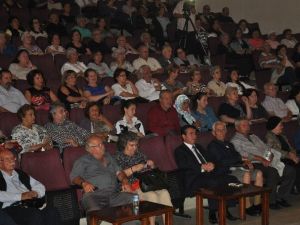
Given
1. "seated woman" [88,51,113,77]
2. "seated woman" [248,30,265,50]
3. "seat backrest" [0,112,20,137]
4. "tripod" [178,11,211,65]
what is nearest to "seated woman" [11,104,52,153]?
"seat backrest" [0,112,20,137]

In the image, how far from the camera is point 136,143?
5.17m

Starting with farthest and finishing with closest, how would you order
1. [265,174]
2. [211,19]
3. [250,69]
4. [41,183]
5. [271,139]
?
[211,19] < [250,69] < [271,139] < [265,174] < [41,183]

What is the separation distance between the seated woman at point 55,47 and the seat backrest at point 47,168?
3.30 m

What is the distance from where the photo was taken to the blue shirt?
6.85m

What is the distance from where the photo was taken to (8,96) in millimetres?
6324

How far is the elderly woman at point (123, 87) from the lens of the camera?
7172 mm

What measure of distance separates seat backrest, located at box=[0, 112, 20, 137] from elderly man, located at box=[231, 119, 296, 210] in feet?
7.21

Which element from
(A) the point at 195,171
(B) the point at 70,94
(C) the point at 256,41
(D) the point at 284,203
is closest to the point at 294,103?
(D) the point at 284,203

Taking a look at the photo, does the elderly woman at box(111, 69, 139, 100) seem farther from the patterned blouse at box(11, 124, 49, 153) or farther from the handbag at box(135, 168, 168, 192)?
the handbag at box(135, 168, 168, 192)

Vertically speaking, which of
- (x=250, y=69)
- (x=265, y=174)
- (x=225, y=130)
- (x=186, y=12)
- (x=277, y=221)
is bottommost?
(x=277, y=221)

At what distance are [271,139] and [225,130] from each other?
77 cm

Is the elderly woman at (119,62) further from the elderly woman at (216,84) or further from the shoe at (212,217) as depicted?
the shoe at (212,217)

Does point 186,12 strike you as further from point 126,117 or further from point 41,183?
point 41,183

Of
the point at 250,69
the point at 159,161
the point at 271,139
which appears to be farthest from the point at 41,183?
the point at 250,69
